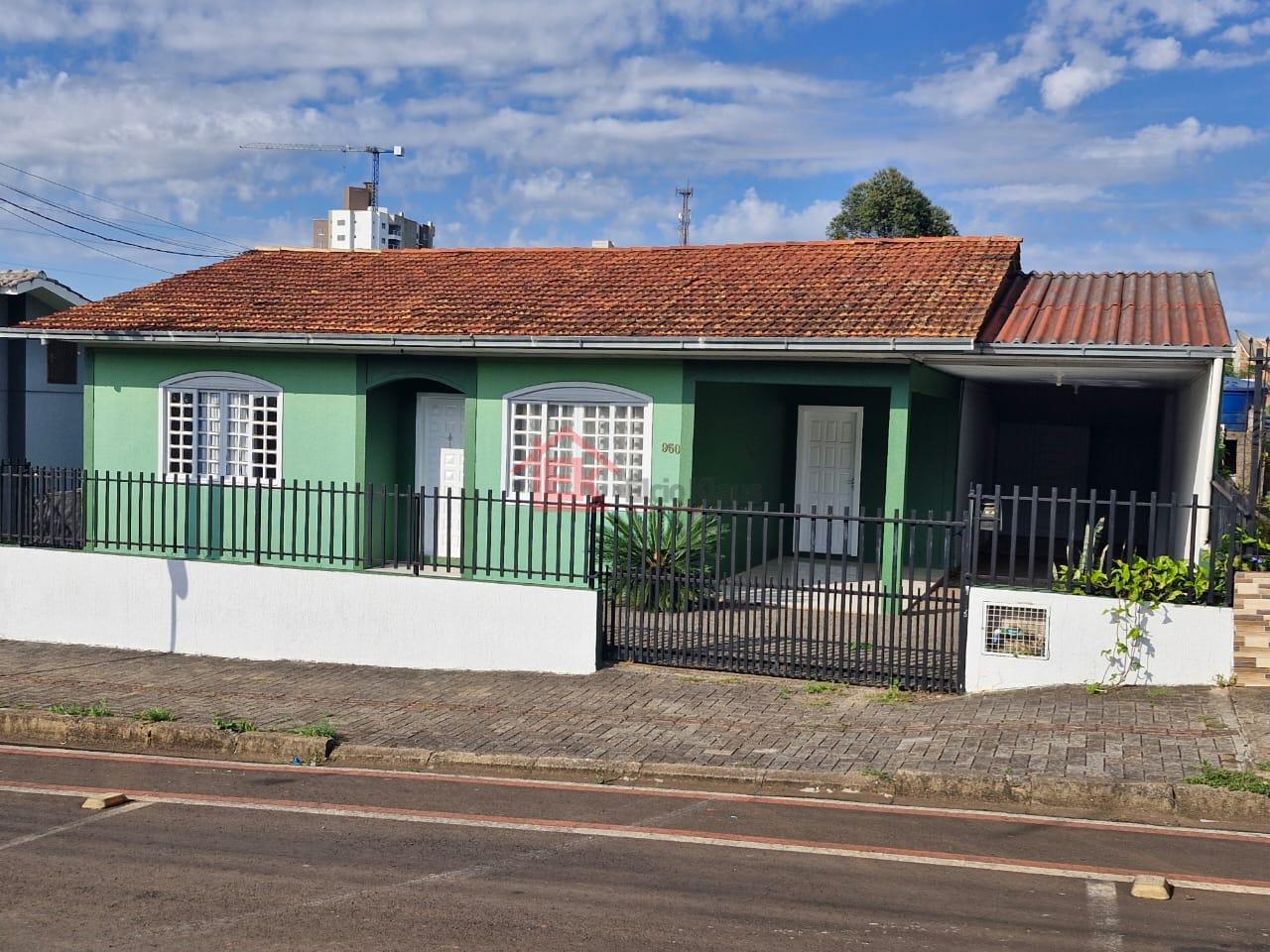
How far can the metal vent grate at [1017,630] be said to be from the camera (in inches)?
412

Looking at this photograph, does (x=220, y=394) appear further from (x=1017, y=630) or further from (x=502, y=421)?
(x=1017, y=630)

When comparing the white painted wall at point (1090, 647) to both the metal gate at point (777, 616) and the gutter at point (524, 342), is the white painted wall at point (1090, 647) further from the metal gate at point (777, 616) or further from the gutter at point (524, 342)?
the gutter at point (524, 342)

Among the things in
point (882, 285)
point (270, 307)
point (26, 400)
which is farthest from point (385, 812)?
point (26, 400)

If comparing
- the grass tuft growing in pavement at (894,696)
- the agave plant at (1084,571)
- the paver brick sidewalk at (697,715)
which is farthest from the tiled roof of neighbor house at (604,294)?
the paver brick sidewalk at (697,715)

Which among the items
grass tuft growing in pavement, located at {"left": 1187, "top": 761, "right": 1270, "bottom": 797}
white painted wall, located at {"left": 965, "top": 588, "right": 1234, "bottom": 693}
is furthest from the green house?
grass tuft growing in pavement, located at {"left": 1187, "top": 761, "right": 1270, "bottom": 797}

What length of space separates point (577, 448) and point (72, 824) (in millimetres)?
8737

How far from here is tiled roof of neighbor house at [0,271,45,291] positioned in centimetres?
2208

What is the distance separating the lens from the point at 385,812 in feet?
25.3

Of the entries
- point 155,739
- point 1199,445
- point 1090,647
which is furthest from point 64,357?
point 1090,647

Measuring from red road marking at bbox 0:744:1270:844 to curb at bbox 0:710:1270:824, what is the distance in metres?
0.12

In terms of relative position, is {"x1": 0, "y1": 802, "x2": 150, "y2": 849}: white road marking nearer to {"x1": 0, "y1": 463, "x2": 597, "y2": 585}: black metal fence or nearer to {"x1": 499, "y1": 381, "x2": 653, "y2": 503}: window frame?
{"x1": 0, "y1": 463, "x2": 597, "y2": 585}: black metal fence

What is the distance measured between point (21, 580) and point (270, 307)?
4.85 meters

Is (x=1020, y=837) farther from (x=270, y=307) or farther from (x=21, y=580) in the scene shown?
(x=270, y=307)

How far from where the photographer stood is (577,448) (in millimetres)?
15453
